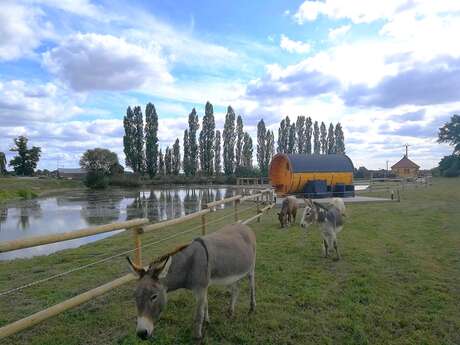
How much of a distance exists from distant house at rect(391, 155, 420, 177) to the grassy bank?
65.1 metres

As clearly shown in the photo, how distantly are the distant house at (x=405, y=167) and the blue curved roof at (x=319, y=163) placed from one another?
54258 mm

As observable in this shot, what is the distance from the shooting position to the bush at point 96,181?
62062mm

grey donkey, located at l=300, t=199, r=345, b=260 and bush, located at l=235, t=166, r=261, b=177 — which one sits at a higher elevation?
bush, located at l=235, t=166, r=261, b=177

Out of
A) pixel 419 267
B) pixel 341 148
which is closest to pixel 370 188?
pixel 419 267

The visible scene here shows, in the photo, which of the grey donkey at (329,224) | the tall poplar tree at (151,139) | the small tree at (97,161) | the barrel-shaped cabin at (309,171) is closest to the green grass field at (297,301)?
the grey donkey at (329,224)

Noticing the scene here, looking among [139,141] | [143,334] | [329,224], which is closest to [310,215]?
[329,224]

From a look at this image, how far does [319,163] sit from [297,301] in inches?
871

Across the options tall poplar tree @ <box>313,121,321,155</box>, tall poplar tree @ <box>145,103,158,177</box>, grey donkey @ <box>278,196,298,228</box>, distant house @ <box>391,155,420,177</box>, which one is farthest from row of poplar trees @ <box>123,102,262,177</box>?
grey donkey @ <box>278,196,298,228</box>

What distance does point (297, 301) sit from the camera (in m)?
6.07

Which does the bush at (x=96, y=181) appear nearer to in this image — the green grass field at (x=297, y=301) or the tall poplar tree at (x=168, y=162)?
the tall poplar tree at (x=168, y=162)

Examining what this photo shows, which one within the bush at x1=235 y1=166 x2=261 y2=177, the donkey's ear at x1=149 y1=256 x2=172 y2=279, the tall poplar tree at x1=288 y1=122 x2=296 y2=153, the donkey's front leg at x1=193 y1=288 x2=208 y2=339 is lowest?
the donkey's front leg at x1=193 y1=288 x2=208 y2=339

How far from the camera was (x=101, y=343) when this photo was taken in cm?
460

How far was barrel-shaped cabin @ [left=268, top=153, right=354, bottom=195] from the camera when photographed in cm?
2630

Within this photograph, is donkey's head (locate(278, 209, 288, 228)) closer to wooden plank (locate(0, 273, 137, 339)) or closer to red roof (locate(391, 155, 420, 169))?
wooden plank (locate(0, 273, 137, 339))
